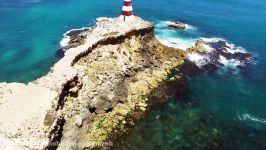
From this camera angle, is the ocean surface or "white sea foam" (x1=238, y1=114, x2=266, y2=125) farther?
"white sea foam" (x1=238, y1=114, x2=266, y2=125)

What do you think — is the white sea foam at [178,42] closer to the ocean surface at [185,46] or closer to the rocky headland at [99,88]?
the ocean surface at [185,46]

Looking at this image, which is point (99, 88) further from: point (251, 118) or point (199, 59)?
point (199, 59)

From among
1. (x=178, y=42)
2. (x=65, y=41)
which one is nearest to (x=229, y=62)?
(x=178, y=42)

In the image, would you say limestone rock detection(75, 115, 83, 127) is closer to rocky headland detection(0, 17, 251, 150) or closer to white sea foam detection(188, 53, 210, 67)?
rocky headland detection(0, 17, 251, 150)

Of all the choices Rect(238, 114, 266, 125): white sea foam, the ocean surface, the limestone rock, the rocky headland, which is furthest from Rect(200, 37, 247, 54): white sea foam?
the limestone rock

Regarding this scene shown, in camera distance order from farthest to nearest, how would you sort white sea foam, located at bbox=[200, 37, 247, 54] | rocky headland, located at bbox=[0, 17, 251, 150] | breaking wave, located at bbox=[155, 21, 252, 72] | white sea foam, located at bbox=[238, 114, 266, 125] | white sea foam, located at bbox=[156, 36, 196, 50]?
white sea foam, located at bbox=[200, 37, 247, 54], white sea foam, located at bbox=[156, 36, 196, 50], breaking wave, located at bbox=[155, 21, 252, 72], white sea foam, located at bbox=[238, 114, 266, 125], rocky headland, located at bbox=[0, 17, 251, 150]

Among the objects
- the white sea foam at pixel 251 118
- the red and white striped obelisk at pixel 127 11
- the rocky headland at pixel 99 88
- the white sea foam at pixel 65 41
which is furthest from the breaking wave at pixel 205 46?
the white sea foam at pixel 65 41

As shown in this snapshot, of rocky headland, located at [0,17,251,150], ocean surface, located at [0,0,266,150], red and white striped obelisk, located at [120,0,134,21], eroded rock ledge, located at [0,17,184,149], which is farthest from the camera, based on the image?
red and white striped obelisk, located at [120,0,134,21]
